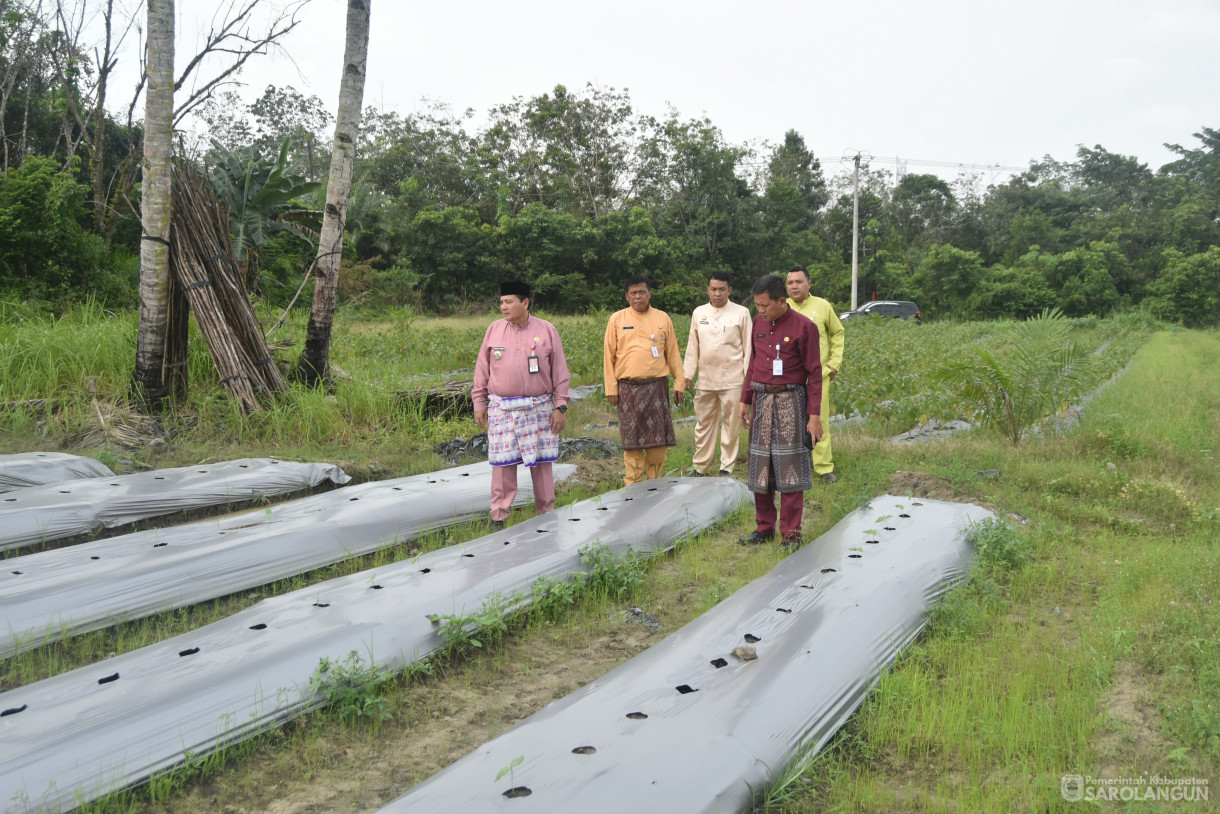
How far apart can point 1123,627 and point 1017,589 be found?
1.99 feet

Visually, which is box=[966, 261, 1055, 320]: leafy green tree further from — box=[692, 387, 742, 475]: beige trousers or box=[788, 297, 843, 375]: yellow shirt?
box=[692, 387, 742, 475]: beige trousers

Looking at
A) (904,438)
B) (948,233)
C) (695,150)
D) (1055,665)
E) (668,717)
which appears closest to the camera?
(668,717)

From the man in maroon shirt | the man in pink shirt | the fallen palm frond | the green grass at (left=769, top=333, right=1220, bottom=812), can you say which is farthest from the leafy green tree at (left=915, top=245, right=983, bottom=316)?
the fallen palm frond

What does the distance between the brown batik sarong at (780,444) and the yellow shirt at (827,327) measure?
5.23 ft

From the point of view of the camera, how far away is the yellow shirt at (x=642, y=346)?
623 cm

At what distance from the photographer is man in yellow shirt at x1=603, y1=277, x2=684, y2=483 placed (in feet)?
20.3

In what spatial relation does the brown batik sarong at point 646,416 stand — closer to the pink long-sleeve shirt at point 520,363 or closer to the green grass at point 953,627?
the green grass at point 953,627

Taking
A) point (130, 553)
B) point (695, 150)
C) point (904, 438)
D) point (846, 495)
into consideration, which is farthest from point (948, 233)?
point (130, 553)

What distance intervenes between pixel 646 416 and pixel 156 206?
470 centimetres

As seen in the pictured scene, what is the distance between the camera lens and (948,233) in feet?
139

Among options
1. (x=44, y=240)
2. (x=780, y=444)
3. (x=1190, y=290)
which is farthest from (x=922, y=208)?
(x=780, y=444)

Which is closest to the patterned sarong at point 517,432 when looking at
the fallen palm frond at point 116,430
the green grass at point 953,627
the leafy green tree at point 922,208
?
the green grass at point 953,627

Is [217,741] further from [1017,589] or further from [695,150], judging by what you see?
[695,150]

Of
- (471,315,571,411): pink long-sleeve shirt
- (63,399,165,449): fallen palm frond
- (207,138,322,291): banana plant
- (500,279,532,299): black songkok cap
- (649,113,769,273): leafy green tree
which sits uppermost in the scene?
(649,113,769,273): leafy green tree
